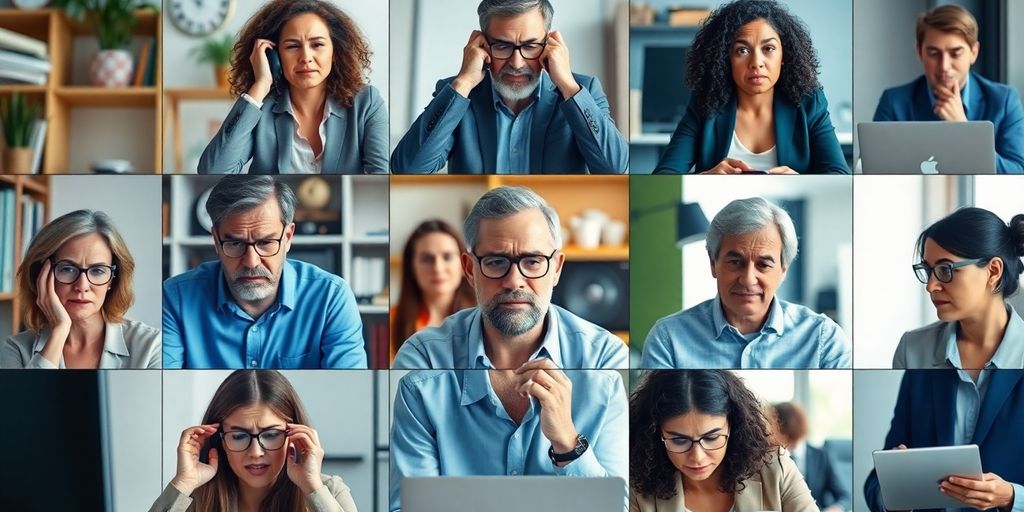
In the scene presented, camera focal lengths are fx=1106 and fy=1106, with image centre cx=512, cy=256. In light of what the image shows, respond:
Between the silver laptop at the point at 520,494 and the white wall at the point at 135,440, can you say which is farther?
the white wall at the point at 135,440

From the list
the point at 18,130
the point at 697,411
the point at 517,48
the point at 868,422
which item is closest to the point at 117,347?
the point at 18,130

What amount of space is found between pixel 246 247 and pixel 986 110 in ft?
6.63

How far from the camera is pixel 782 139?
117 inches

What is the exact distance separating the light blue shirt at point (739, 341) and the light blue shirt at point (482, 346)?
0.11 metres

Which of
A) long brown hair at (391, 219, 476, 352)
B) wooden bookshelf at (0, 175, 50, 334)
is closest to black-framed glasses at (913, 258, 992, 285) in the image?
long brown hair at (391, 219, 476, 352)

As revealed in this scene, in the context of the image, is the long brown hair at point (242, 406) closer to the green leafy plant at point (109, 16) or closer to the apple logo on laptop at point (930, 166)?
the green leafy plant at point (109, 16)

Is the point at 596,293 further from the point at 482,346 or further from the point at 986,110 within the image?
the point at 986,110

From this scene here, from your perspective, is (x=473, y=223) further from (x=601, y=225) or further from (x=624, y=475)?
(x=624, y=475)

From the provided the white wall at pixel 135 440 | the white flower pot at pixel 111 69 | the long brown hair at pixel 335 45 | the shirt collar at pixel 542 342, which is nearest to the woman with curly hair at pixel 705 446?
the shirt collar at pixel 542 342

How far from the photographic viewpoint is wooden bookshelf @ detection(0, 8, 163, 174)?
9.66 ft

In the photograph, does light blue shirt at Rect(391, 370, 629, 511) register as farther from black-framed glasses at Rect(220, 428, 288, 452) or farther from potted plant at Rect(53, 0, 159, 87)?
potted plant at Rect(53, 0, 159, 87)

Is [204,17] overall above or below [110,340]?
above

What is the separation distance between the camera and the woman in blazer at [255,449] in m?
2.93

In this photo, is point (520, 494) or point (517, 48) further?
point (517, 48)
